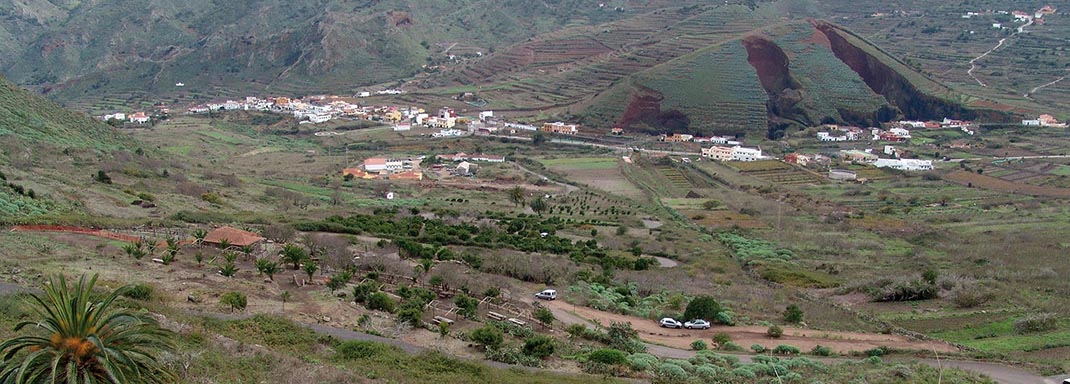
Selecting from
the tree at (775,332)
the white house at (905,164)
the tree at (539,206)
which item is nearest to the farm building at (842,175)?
the white house at (905,164)

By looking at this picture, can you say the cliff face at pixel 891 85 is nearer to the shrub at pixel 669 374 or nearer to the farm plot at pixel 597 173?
the farm plot at pixel 597 173

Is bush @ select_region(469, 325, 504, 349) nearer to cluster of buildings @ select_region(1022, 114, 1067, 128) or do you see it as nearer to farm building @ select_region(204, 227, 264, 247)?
farm building @ select_region(204, 227, 264, 247)

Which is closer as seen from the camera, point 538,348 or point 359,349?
point 359,349

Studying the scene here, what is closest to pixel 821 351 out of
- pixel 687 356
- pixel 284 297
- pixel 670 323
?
pixel 687 356

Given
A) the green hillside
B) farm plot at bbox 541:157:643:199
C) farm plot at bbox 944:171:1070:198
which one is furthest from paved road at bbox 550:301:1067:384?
the green hillside

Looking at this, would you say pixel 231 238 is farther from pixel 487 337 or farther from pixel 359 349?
pixel 487 337

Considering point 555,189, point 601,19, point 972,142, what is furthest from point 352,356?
point 601,19

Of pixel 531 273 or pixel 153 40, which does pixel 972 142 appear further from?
pixel 153 40
